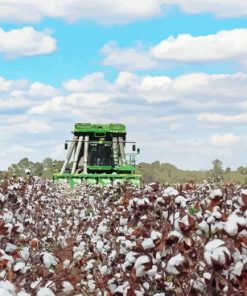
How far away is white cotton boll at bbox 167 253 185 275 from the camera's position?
4406mm

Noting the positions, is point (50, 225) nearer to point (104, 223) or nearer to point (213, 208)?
point (104, 223)

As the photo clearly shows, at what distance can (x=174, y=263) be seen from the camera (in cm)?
441

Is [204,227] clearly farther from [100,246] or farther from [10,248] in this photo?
[100,246]

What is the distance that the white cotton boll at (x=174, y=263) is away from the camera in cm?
441

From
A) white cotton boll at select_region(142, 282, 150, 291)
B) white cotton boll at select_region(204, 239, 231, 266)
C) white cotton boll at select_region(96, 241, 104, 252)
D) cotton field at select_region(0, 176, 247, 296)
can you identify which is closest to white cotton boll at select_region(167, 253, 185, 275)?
cotton field at select_region(0, 176, 247, 296)

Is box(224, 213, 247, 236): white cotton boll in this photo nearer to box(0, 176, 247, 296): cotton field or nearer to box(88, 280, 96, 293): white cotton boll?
box(0, 176, 247, 296): cotton field

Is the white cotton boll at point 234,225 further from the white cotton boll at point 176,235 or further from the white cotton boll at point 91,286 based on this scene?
the white cotton boll at point 91,286

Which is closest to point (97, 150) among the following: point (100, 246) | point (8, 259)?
point (100, 246)

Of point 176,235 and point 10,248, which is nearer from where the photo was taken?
point 176,235

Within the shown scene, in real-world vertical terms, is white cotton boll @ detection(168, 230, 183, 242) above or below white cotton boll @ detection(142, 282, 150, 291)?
above

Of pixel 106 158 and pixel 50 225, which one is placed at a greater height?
pixel 106 158

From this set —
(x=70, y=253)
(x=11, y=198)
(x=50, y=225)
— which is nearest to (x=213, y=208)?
(x=11, y=198)

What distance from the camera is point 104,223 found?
10148 millimetres

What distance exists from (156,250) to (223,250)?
94 centimetres
